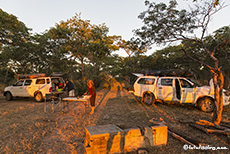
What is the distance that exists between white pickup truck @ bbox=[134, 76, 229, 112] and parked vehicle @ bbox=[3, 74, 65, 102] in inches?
236

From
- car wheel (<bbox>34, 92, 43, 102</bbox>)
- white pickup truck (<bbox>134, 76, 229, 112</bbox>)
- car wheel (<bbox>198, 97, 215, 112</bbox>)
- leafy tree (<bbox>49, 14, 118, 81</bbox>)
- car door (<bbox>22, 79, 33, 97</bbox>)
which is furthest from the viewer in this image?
leafy tree (<bbox>49, 14, 118, 81</bbox>)

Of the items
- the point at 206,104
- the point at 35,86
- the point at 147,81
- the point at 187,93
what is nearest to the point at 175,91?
the point at 187,93

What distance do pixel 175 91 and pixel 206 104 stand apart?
1587 mm

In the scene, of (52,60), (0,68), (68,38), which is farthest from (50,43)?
(0,68)

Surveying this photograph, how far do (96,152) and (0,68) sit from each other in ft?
102

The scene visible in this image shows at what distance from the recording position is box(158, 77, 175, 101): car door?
7945 millimetres

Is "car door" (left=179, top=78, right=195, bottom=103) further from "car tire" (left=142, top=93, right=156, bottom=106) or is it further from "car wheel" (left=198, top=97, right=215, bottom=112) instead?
"car tire" (left=142, top=93, right=156, bottom=106)

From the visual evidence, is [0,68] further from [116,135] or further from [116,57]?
[116,135]

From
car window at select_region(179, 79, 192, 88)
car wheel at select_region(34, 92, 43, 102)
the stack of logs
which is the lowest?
the stack of logs

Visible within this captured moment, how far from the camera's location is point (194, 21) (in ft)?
20.1

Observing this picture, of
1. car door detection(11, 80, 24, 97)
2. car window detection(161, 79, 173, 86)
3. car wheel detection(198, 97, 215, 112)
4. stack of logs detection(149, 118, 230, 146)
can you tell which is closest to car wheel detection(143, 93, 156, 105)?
car window detection(161, 79, 173, 86)

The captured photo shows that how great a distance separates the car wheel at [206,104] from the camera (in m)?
6.80

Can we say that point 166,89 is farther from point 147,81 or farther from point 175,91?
point 147,81

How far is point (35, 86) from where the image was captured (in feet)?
33.0
